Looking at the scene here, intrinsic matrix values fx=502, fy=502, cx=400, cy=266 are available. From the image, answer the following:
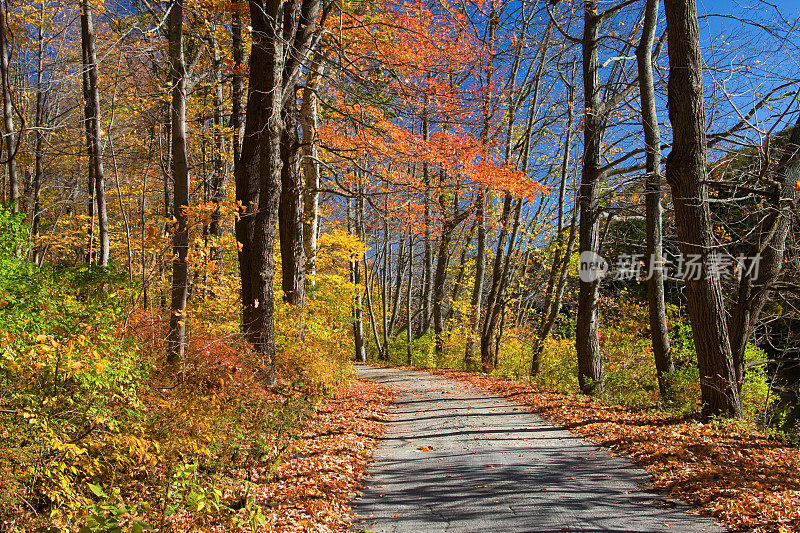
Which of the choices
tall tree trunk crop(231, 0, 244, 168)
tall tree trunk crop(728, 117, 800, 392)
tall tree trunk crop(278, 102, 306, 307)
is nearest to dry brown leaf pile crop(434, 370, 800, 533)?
tall tree trunk crop(728, 117, 800, 392)

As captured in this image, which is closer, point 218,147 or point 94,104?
point 94,104

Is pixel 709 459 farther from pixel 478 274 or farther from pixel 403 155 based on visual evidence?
pixel 478 274

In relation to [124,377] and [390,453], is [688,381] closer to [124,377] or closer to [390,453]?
[390,453]

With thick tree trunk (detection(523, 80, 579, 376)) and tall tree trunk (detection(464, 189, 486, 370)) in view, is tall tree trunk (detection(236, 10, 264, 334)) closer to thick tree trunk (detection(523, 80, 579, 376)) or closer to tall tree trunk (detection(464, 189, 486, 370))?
thick tree trunk (detection(523, 80, 579, 376))

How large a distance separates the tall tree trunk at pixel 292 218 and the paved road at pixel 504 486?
444cm

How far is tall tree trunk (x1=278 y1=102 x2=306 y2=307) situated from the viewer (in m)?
10.8

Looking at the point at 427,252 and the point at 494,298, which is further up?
the point at 427,252

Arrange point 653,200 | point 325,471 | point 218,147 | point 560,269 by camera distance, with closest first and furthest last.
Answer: point 325,471
point 653,200
point 560,269
point 218,147

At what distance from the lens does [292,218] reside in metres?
11.1

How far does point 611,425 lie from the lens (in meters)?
7.54

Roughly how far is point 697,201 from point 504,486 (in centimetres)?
496

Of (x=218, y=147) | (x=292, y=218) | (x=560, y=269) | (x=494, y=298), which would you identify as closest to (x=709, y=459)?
(x=292, y=218)

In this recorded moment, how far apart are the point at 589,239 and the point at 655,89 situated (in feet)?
9.97

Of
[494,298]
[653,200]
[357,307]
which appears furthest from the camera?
[357,307]
